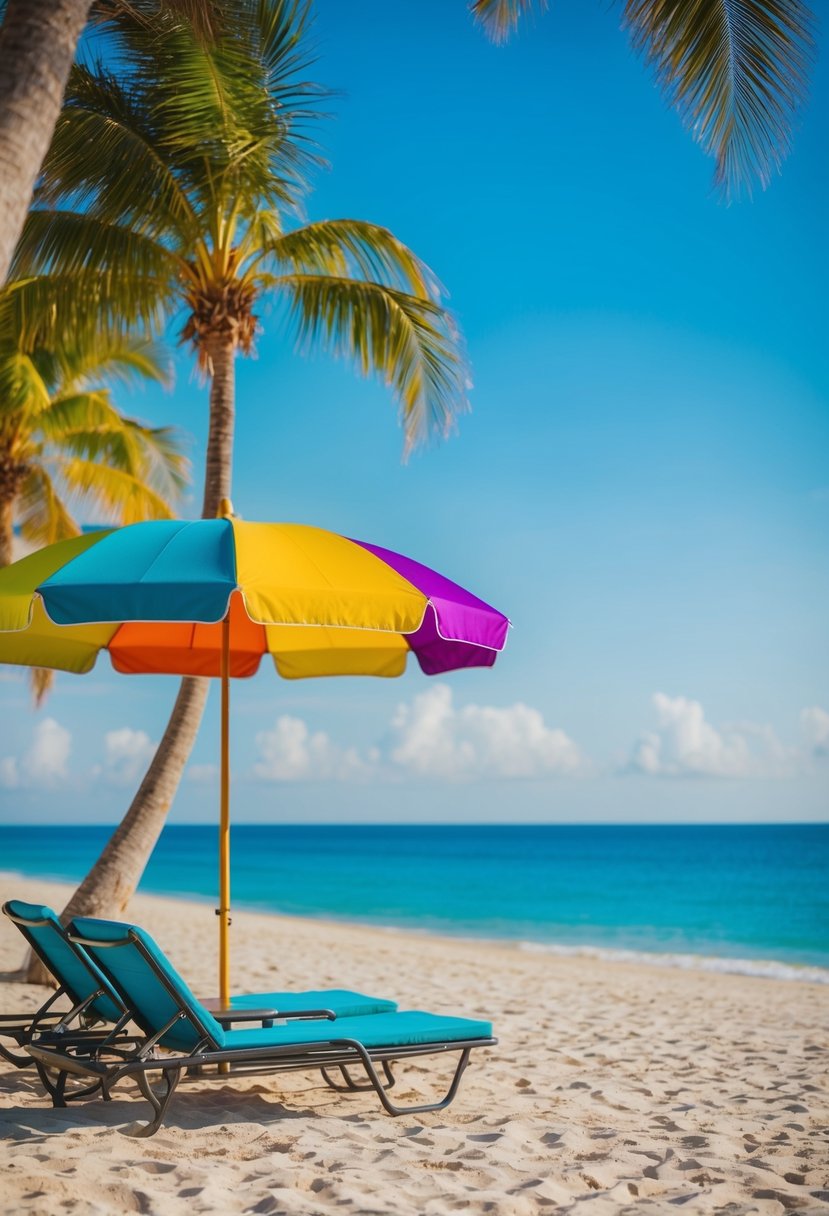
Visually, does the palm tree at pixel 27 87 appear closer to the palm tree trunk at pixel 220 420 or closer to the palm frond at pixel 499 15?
the palm tree trunk at pixel 220 420

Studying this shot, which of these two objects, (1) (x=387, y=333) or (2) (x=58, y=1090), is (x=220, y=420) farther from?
(2) (x=58, y=1090)

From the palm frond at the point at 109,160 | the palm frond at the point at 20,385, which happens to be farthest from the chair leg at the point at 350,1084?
the palm frond at the point at 20,385

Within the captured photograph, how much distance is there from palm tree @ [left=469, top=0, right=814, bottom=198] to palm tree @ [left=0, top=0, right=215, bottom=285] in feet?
14.0

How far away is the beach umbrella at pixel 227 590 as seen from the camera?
404 centimetres

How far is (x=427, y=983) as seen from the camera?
10312 millimetres

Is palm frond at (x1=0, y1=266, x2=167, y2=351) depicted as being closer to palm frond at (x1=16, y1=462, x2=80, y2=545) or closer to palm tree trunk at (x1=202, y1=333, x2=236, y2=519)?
palm tree trunk at (x1=202, y1=333, x2=236, y2=519)

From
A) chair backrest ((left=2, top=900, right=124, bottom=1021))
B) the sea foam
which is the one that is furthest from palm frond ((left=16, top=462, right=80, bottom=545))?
chair backrest ((left=2, top=900, right=124, bottom=1021))

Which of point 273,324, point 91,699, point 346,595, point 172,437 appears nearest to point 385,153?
point 172,437

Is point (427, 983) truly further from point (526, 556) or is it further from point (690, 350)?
point (690, 350)

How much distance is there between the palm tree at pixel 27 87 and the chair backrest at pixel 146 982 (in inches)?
93.4

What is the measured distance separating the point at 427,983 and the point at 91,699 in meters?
56.2

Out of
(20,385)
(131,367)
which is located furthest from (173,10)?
(131,367)

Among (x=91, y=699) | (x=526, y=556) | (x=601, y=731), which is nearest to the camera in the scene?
(x=526, y=556)

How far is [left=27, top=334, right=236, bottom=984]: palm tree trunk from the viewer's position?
778 cm
